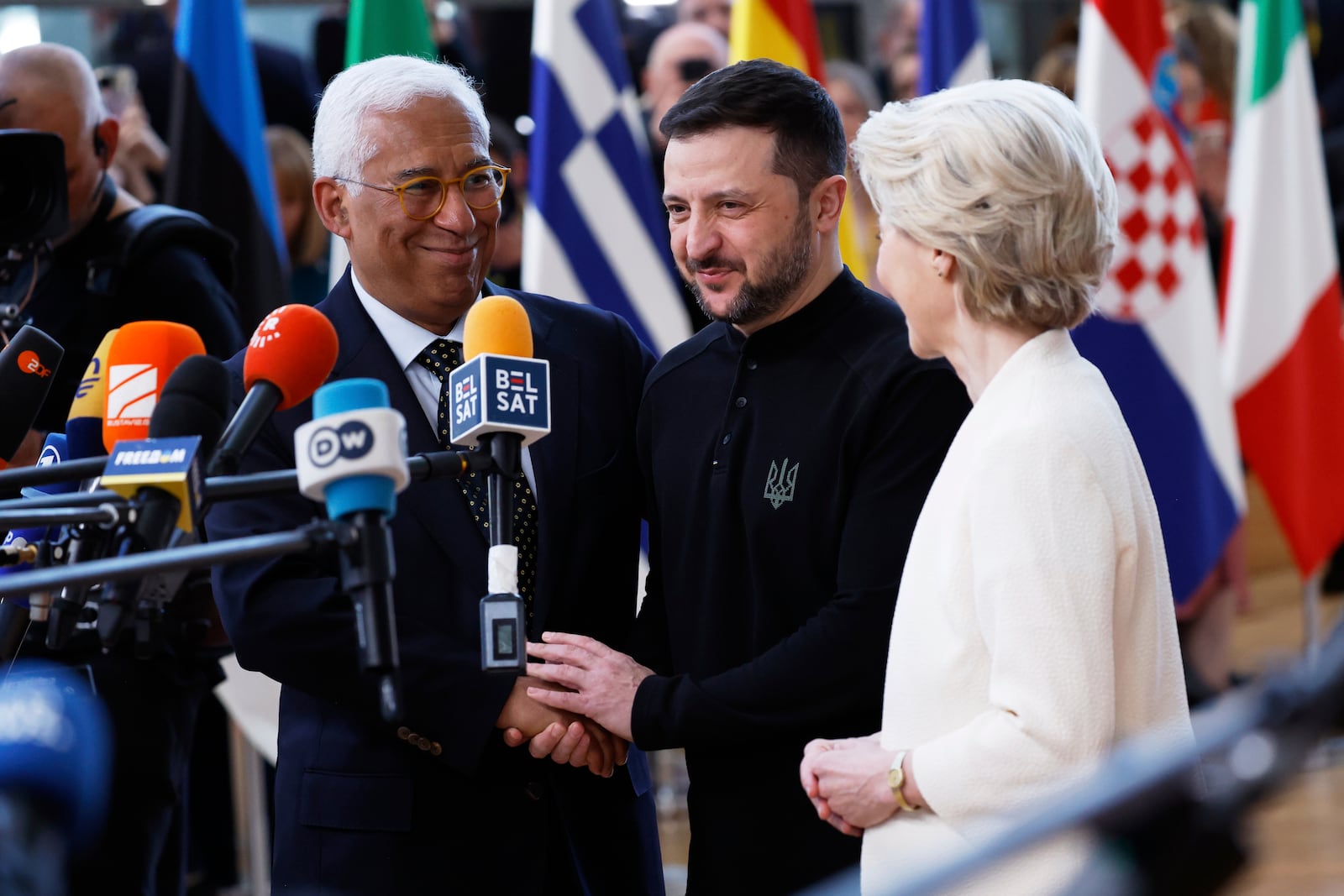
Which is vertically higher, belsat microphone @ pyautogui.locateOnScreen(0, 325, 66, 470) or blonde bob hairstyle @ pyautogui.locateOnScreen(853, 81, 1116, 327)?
blonde bob hairstyle @ pyautogui.locateOnScreen(853, 81, 1116, 327)

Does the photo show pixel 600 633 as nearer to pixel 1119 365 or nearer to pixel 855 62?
pixel 1119 365

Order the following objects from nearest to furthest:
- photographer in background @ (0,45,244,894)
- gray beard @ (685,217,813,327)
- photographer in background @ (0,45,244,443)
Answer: gray beard @ (685,217,813,327) → photographer in background @ (0,45,244,894) → photographer in background @ (0,45,244,443)

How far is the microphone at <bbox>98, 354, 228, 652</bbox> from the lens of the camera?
1199 millimetres

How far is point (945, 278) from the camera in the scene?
161cm

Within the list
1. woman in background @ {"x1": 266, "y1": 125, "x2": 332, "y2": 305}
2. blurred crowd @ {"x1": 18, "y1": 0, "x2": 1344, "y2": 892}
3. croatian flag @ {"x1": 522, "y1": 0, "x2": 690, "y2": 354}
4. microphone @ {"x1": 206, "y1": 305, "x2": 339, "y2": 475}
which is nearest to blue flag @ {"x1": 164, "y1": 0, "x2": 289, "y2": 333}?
blurred crowd @ {"x1": 18, "y1": 0, "x2": 1344, "y2": 892}

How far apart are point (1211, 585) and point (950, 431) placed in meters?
3.17

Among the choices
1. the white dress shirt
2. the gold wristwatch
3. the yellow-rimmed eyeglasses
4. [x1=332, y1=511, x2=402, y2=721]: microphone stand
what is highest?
the yellow-rimmed eyeglasses

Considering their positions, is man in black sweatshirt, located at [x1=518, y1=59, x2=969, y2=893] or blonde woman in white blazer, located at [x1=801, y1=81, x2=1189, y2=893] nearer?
blonde woman in white blazer, located at [x1=801, y1=81, x2=1189, y2=893]

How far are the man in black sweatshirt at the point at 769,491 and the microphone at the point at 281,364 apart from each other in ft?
2.02

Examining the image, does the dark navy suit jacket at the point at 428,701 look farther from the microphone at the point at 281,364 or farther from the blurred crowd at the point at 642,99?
the blurred crowd at the point at 642,99

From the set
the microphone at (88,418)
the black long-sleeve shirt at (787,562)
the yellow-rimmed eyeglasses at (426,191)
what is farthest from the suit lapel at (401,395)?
the microphone at (88,418)

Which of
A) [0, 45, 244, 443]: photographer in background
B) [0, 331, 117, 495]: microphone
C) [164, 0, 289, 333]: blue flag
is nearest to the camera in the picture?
[0, 331, 117, 495]: microphone

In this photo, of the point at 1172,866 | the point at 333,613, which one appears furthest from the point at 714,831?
the point at 1172,866

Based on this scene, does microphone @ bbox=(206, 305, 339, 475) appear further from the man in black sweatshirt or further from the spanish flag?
the spanish flag
